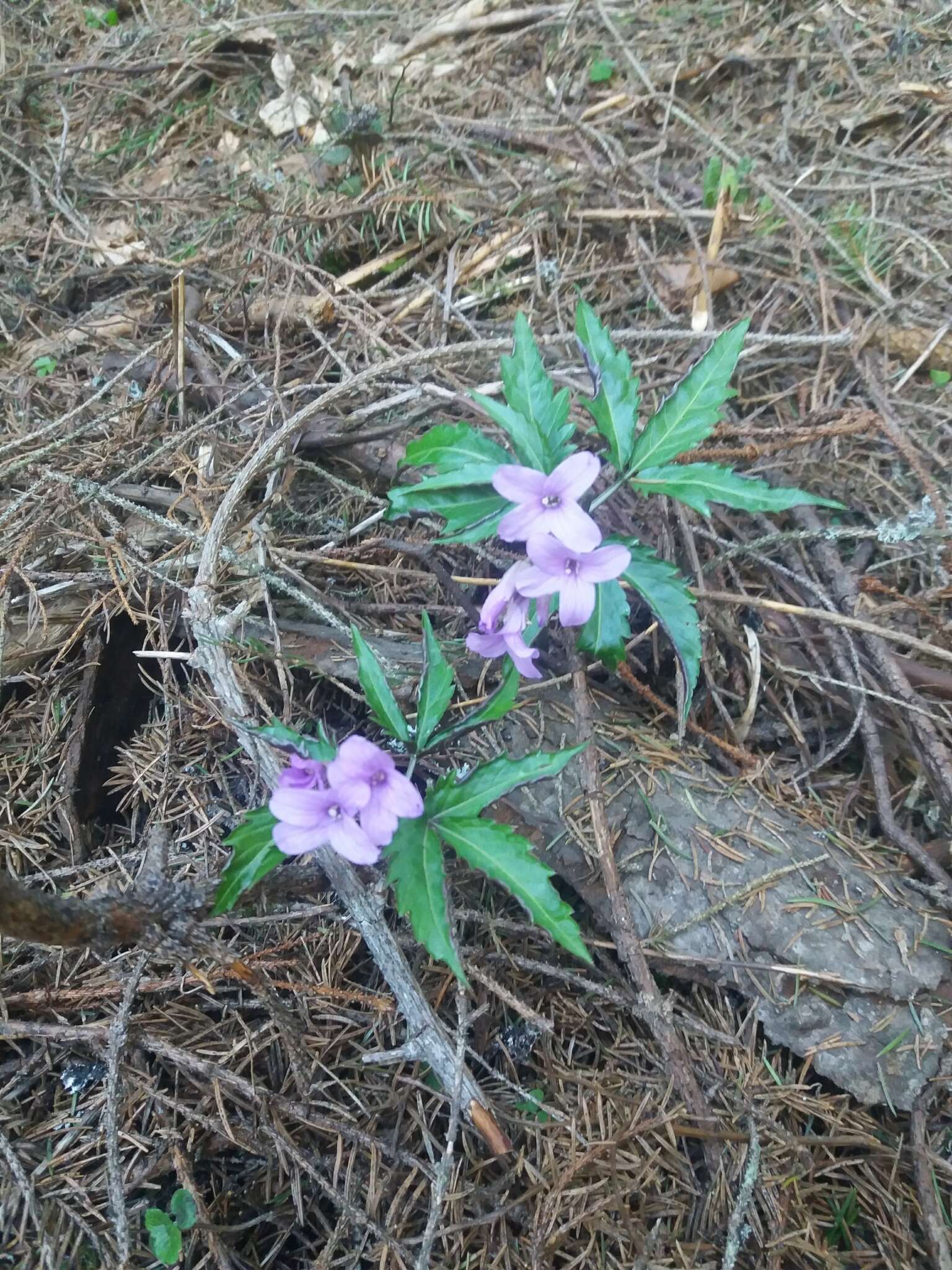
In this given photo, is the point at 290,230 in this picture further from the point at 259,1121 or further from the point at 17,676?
the point at 259,1121

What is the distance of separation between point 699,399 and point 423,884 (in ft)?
4.81

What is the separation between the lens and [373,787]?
165cm

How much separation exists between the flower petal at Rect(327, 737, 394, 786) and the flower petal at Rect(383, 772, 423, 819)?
0.14ft

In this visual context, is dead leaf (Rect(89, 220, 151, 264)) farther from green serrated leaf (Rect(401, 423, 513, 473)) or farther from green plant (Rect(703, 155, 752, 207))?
green plant (Rect(703, 155, 752, 207))

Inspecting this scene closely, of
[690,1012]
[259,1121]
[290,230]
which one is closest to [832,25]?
[290,230]

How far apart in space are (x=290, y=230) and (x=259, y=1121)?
3342 millimetres

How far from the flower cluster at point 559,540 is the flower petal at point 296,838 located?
656 millimetres

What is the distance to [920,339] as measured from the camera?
3.08m

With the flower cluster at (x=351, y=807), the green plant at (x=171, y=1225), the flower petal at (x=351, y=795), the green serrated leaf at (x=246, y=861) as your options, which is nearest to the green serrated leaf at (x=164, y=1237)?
the green plant at (x=171, y=1225)

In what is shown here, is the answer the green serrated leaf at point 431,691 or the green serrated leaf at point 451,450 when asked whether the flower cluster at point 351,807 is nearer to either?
the green serrated leaf at point 431,691

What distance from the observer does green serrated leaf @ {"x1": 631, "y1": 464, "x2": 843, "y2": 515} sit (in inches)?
80.6

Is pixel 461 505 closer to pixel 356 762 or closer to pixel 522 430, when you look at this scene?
pixel 522 430

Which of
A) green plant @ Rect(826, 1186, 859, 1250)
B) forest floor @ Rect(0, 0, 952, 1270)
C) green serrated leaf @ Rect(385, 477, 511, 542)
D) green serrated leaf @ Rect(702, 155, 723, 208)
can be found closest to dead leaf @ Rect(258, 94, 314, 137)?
forest floor @ Rect(0, 0, 952, 1270)

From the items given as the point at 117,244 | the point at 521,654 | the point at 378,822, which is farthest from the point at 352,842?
the point at 117,244
